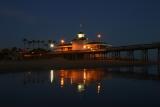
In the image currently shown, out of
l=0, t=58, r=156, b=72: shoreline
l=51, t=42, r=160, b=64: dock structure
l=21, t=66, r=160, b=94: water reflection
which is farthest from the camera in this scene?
l=51, t=42, r=160, b=64: dock structure

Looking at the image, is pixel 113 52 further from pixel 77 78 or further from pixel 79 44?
pixel 77 78

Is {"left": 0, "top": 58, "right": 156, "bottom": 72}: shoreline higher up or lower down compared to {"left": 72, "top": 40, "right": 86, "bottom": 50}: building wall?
lower down

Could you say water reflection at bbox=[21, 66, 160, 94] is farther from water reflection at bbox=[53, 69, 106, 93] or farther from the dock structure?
the dock structure

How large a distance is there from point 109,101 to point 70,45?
75.8 m

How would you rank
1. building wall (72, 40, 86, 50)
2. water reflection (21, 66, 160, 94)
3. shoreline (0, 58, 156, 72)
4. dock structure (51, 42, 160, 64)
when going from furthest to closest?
building wall (72, 40, 86, 50) → dock structure (51, 42, 160, 64) → shoreline (0, 58, 156, 72) → water reflection (21, 66, 160, 94)

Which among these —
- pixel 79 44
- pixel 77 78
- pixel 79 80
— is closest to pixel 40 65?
pixel 77 78

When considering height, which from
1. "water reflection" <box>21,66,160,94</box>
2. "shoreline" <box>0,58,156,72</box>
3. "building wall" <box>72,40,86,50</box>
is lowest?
"water reflection" <box>21,66,160,94</box>

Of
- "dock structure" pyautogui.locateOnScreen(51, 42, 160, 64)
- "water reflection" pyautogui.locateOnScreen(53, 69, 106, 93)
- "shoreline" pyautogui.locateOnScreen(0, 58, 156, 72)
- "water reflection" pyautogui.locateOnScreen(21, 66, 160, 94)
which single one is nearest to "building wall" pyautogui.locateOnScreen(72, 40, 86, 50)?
"dock structure" pyautogui.locateOnScreen(51, 42, 160, 64)

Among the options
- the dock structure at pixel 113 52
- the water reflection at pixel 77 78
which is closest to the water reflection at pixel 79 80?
the water reflection at pixel 77 78

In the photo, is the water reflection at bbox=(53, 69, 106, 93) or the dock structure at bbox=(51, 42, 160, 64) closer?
the water reflection at bbox=(53, 69, 106, 93)

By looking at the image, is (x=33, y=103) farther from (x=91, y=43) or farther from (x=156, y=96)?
(x=91, y=43)

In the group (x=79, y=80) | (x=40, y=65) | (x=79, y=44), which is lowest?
(x=79, y=80)

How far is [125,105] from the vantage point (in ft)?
36.6

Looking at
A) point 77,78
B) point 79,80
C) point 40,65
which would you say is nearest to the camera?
point 79,80
